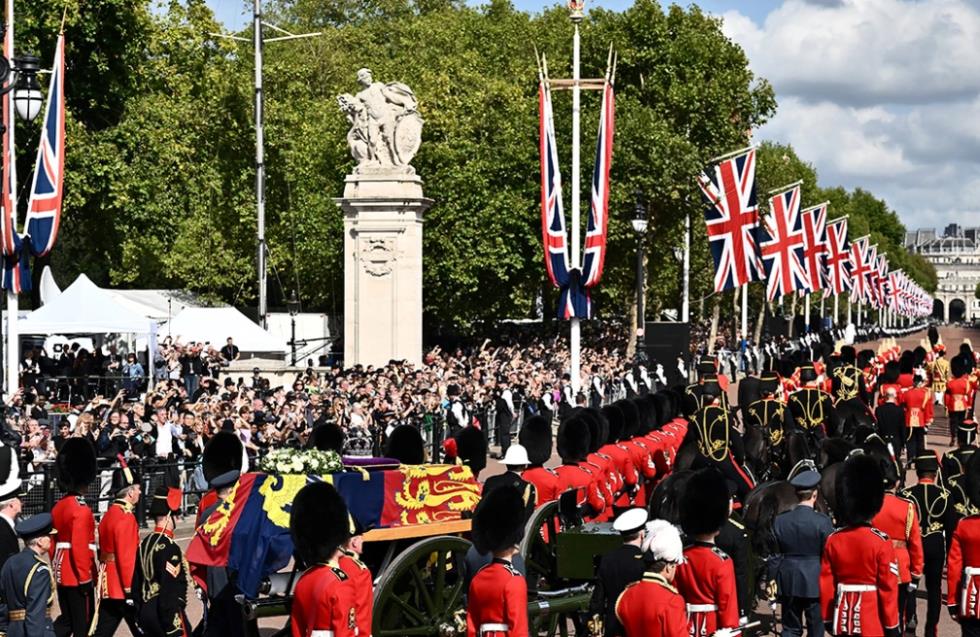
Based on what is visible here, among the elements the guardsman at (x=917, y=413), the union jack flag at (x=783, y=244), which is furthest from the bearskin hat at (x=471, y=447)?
the union jack flag at (x=783, y=244)

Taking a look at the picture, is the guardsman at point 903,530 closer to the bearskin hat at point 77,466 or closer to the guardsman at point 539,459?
the guardsman at point 539,459

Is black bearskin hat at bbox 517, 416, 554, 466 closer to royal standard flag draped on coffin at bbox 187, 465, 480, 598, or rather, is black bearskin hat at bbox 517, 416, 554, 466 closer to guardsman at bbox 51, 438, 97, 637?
royal standard flag draped on coffin at bbox 187, 465, 480, 598

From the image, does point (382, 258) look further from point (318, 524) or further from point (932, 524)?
point (318, 524)

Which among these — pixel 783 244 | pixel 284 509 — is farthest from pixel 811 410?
pixel 783 244

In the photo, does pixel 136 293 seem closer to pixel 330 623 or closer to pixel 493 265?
pixel 493 265

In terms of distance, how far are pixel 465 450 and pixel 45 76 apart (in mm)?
24524

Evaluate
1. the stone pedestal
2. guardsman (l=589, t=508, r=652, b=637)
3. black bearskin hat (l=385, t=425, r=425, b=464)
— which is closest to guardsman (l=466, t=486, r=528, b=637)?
guardsman (l=589, t=508, r=652, b=637)

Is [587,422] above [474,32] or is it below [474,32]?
below

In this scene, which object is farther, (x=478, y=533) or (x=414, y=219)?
(x=414, y=219)

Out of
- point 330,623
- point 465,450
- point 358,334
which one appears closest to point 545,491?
point 465,450

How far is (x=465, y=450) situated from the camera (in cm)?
1284

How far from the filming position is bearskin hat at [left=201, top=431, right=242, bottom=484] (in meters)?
11.4

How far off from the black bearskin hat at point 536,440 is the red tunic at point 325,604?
4.58 metres

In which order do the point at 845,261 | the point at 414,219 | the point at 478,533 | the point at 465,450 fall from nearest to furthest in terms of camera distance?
the point at 478,533 → the point at 465,450 → the point at 414,219 → the point at 845,261
